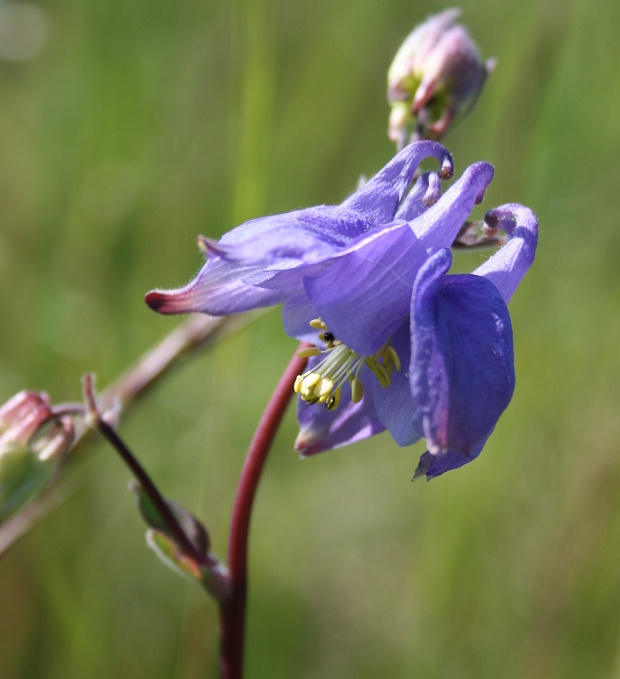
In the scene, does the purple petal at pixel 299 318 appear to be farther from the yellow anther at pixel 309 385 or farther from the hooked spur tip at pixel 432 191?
the hooked spur tip at pixel 432 191

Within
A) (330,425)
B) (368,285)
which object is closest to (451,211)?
(368,285)

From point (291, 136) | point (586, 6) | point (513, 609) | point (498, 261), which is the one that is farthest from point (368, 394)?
point (586, 6)

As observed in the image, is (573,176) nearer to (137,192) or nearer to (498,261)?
(137,192)

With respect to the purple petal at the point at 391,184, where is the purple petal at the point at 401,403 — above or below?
below

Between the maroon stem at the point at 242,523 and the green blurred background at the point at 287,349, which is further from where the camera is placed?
the green blurred background at the point at 287,349

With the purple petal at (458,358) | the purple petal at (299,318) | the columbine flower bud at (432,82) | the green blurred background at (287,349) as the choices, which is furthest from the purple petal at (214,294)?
the green blurred background at (287,349)

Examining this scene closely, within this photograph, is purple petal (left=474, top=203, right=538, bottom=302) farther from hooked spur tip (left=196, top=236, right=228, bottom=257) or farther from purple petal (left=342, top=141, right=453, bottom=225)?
hooked spur tip (left=196, top=236, right=228, bottom=257)
